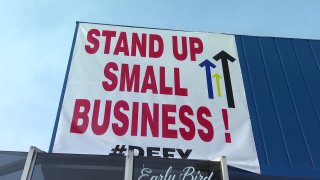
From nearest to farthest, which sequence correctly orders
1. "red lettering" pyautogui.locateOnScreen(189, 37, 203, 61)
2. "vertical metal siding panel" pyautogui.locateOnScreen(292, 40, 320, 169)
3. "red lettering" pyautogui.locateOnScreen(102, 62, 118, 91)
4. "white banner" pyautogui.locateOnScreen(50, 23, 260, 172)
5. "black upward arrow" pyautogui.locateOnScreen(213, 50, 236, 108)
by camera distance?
1. "white banner" pyautogui.locateOnScreen(50, 23, 260, 172)
2. "vertical metal siding panel" pyautogui.locateOnScreen(292, 40, 320, 169)
3. "red lettering" pyautogui.locateOnScreen(102, 62, 118, 91)
4. "black upward arrow" pyautogui.locateOnScreen(213, 50, 236, 108)
5. "red lettering" pyautogui.locateOnScreen(189, 37, 203, 61)

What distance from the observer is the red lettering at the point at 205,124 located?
6.53 meters

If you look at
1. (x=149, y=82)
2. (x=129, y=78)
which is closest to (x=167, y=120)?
(x=149, y=82)

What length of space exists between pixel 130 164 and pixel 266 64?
4133 mm

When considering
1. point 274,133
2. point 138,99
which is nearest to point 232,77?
point 274,133

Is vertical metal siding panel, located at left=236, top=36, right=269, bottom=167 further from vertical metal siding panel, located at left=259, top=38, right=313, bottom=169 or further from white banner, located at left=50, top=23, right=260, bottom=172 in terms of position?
vertical metal siding panel, located at left=259, top=38, right=313, bottom=169

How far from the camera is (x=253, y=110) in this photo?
7098 millimetres

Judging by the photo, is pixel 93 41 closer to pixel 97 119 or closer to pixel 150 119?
pixel 97 119

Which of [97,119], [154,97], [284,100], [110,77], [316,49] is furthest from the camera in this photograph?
[316,49]

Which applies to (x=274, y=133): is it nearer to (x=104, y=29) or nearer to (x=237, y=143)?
(x=237, y=143)

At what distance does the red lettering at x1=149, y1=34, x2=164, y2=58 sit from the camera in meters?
7.77

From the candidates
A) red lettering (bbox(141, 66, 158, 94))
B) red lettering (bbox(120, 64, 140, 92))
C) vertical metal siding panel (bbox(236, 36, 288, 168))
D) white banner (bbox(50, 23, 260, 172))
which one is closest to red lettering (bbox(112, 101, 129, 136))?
white banner (bbox(50, 23, 260, 172))

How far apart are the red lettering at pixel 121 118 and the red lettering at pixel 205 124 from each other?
3.94 ft

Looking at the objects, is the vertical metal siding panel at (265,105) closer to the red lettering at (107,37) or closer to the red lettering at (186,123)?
the red lettering at (186,123)

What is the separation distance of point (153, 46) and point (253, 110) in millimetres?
2296
